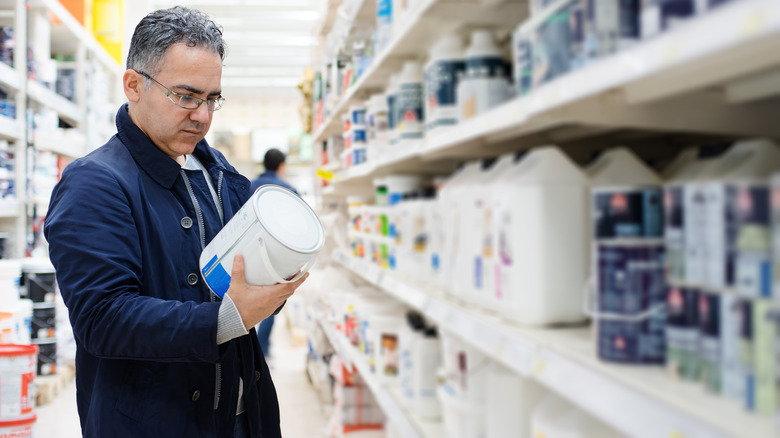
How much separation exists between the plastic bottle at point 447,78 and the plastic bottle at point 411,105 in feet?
1.05

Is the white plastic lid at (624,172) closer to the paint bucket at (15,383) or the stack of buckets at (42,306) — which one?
the paint bucket at (15,383)

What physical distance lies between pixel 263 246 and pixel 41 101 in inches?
158

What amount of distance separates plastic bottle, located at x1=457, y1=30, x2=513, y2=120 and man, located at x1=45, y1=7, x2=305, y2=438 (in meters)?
0.58

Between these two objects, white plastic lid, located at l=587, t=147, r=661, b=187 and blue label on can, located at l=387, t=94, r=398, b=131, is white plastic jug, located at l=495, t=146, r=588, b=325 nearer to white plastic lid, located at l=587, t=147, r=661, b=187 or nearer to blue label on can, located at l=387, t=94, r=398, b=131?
white plastic lid, located at l=587, t=147, r=661, b=187

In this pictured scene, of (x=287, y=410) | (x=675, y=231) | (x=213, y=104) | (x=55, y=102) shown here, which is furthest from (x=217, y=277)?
(x=55, y=102)

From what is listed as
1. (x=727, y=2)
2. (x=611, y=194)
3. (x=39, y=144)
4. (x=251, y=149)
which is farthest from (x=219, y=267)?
(x=251, y=149)

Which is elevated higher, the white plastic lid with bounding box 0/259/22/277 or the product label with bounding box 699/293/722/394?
the product label with bounding box 699/293/722/394

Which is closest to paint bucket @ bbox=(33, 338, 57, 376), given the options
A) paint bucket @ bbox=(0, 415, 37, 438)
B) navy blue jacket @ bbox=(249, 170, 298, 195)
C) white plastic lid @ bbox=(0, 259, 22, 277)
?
white plastic lid @ bbox=(0, 259, 22, 277)

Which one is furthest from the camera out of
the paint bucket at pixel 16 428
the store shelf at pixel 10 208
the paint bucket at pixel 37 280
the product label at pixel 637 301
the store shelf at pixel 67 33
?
the store shelf at pixel 67 33

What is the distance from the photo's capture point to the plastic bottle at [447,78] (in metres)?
1.56

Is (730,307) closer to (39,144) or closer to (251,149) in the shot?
(39,144)

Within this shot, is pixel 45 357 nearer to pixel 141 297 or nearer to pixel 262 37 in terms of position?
pixel 141 297

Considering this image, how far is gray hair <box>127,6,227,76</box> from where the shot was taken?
161 cm

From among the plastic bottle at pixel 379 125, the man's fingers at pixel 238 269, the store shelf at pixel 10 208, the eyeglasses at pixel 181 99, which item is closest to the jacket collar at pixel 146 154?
the eyeglasses at pixel 181 99
